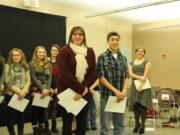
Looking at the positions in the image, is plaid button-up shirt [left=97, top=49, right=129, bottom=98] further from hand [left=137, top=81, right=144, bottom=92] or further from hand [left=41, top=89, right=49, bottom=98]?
hand [left=137, top=81, right=144, bottom=92]

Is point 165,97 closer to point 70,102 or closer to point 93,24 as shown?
point 93,24

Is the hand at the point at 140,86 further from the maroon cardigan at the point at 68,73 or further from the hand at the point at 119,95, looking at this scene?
the maroon cardigan at the point at 68,73

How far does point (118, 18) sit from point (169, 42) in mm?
1632

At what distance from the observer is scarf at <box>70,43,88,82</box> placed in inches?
105

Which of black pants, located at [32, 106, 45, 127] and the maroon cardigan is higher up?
the maroon cardigan

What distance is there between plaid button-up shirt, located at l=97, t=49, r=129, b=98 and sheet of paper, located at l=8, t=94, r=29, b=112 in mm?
1256

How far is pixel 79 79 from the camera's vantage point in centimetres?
269

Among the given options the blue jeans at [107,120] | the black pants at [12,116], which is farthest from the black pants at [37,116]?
the blue jeans at [107,120]

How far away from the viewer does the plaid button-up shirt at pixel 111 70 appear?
3.03m

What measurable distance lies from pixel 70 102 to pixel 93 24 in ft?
16.2

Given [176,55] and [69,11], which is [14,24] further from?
[176,55]

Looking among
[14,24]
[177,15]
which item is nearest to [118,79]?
[14,24]

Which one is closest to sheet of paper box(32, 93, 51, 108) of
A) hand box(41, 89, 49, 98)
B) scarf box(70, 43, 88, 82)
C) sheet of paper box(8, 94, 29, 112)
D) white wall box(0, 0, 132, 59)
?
hand box(41, 89, 49, 98)

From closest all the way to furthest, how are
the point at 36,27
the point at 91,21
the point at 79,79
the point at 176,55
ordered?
1. the point at 79,79
2. the point at 36,27
3. the point at 91,21
4. the point at 176,55
